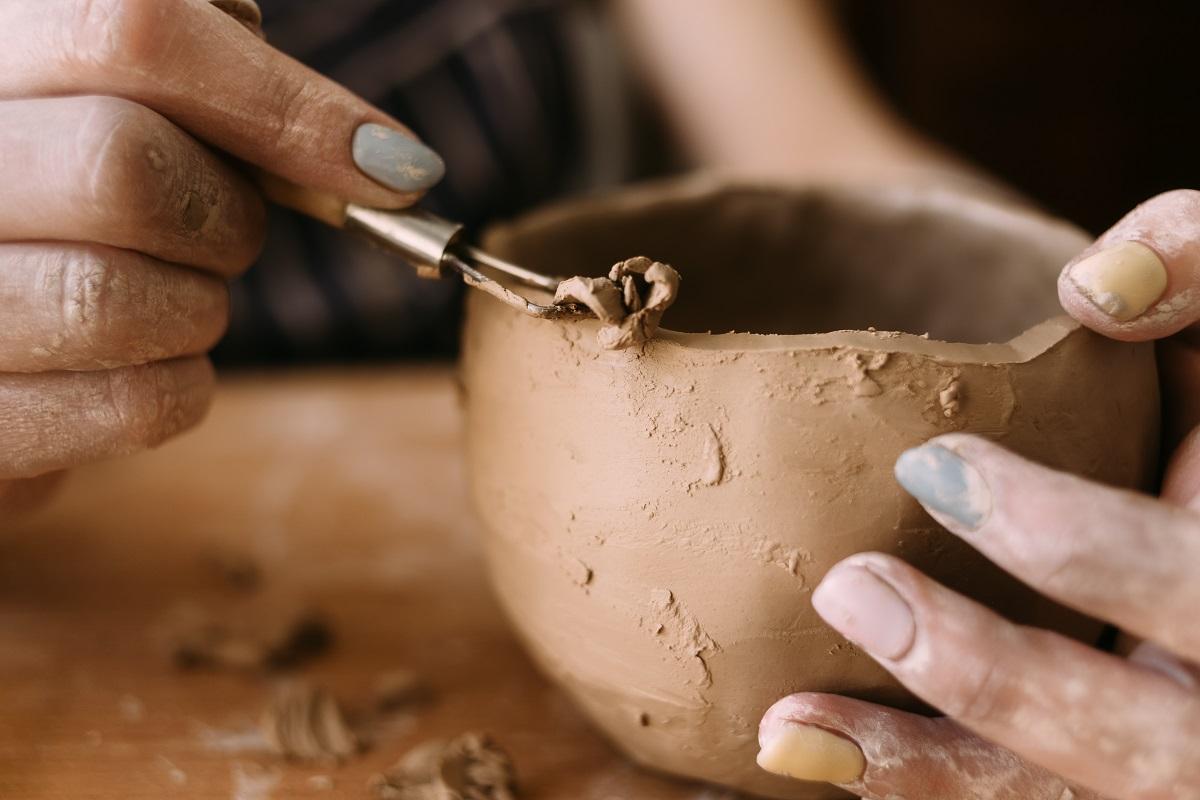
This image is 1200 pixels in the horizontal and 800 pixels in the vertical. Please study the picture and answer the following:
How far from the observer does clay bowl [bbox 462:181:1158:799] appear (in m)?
0.51

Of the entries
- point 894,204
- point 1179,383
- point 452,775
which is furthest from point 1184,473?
point 452,775

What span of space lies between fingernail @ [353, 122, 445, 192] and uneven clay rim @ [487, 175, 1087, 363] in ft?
0.40

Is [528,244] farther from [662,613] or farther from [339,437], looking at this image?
[339,437]

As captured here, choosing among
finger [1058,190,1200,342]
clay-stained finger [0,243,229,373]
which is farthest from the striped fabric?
finger [1058,190,1200,342]

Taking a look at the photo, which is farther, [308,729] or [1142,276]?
[308,729]

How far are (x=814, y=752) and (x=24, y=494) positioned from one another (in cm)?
54

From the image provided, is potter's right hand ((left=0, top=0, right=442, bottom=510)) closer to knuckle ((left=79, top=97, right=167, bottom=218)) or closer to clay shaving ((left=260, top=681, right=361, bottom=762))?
knuckle ((left=79, top=97, right=167, bottom=218))

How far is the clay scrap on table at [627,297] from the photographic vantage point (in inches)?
19.9

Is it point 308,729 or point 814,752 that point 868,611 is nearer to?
point 814,752

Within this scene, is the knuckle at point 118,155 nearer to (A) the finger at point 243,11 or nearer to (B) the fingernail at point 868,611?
(A) the finger at point 243,11

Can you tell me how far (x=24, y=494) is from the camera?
27.8 inches

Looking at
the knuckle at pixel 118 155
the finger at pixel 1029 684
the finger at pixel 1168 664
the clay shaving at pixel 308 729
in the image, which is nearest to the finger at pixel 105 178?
the knuckle at pixel 118 155

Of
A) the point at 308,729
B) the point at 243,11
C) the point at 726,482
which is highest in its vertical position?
the point at 243,11

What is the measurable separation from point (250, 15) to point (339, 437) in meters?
0.57
